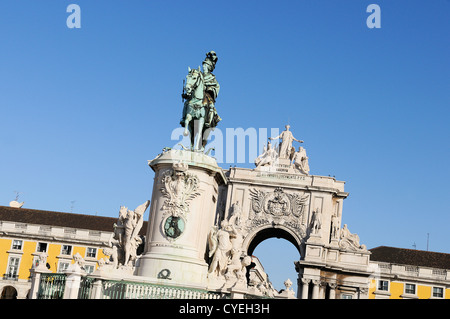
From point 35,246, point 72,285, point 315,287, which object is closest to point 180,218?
point 72,285

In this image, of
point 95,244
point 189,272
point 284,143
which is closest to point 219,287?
point 189,272

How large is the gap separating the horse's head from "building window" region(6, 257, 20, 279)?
4180cm

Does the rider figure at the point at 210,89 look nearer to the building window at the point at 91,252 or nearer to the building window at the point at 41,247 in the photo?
the building window at the point at 91,252

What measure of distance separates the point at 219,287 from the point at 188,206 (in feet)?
6.47

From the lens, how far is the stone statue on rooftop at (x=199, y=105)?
15352mm

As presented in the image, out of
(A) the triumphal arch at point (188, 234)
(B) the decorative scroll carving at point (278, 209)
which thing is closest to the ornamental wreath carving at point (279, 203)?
(B) the decorative scroll carving at point (278, 209)

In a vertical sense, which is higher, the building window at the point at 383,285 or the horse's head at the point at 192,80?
the building window at the point at 383,285

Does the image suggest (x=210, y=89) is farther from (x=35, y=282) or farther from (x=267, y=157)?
(x=267, y=157)

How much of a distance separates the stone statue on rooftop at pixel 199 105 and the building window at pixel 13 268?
41.3 metres

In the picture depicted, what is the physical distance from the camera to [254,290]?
42.3 feet

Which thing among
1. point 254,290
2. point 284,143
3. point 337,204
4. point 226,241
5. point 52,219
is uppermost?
point 284,143

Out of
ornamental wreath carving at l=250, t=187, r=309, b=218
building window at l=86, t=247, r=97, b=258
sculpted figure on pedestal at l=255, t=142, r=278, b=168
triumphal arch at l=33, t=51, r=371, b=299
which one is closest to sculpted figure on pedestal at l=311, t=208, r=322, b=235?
ornamental wreath carving at l=250, t=187, r=309, b=218
